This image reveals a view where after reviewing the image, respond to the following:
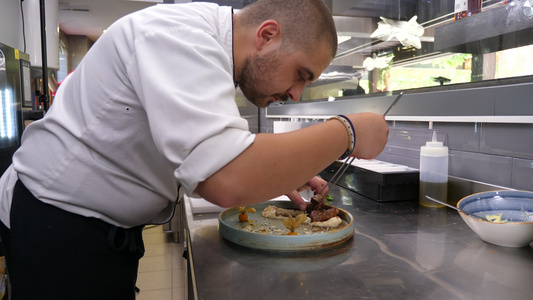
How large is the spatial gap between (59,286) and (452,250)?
3.29 feet

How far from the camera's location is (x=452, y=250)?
1014mm

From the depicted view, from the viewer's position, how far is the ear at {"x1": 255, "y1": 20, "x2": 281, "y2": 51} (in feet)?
2.95

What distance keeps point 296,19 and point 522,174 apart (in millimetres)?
913

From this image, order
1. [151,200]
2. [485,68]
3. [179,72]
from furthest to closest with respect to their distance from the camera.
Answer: [485,68] → [151,200] → [179,72]

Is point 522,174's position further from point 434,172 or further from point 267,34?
point 267,34

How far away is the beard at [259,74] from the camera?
93 cm

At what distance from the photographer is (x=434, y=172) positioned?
146 cm

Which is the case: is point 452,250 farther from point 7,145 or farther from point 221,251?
point 7,145

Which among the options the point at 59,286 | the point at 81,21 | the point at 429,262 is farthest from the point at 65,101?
the point at 81,21

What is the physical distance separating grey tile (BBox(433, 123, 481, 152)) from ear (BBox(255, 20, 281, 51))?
2.99 ft

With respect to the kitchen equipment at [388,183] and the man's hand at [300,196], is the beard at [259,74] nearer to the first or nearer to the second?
the man's hand at [300,196]

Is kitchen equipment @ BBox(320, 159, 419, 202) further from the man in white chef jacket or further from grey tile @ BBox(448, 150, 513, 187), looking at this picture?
the man in white chef jacket

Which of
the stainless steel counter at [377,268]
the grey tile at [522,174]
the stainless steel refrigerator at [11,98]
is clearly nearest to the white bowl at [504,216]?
the stainless steel counter at [377,268]

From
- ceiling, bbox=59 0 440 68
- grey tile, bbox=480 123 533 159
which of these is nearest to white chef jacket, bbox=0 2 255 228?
grey tile, bbox=480 123 533 159
